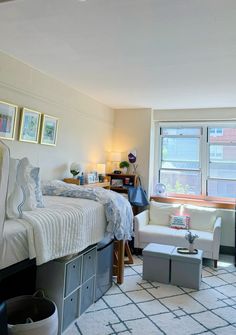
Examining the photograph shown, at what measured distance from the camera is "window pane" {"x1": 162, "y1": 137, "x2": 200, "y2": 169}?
512cm

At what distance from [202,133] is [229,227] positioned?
5.74ft

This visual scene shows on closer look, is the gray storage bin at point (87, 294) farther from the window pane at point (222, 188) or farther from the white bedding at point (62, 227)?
the window pane at point (222, 188)

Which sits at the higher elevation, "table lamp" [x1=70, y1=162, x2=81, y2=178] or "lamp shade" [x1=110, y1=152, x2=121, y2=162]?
"lamp shade" [x1=110, y1=152, x2=121, y2=162]

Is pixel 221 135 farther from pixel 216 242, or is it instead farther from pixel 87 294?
pixel 87 294

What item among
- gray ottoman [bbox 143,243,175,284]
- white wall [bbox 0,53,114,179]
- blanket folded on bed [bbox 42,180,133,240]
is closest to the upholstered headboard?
blanket folded on bed [bbox 42,180,133,240]

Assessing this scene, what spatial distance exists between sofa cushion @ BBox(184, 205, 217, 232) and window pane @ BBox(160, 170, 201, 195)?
67 cm

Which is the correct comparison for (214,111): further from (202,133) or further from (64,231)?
(64,231)

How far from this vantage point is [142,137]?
5.11 metres

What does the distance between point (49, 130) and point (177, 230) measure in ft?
8.00

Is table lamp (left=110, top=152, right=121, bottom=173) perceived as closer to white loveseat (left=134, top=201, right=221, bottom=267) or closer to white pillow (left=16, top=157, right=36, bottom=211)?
white loveseat (left=134, top=201, right=221, bottom=267)

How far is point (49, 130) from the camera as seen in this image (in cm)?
349

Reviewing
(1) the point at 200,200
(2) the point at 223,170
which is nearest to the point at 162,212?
(1) the point at 200,200

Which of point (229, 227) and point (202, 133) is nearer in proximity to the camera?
point (229, 227)

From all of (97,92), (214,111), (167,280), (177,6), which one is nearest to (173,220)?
(167,280)
